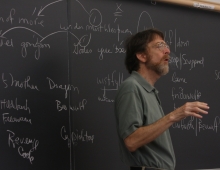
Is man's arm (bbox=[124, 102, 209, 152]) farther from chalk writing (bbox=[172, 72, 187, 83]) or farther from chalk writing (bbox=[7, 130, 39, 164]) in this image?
chalk writing (bbox=[172, 72, 187, 83])

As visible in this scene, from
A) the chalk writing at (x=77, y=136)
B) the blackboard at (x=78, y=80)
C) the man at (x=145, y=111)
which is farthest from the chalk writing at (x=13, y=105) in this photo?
the man at (x=145, y=111)

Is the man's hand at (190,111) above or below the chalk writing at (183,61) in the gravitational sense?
below

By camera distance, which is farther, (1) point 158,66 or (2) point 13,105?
(2) point 13,105

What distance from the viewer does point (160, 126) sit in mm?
1743

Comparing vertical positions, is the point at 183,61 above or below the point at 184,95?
above

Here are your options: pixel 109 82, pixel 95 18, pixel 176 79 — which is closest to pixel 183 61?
pixel 176 79

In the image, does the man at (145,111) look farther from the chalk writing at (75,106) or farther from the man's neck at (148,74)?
the chalk writing at (75,106)

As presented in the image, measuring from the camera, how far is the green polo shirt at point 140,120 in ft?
5.96

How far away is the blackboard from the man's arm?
2.34 feet

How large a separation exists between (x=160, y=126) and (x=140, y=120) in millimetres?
117

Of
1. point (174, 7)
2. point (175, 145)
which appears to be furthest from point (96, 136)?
point (174, 7)

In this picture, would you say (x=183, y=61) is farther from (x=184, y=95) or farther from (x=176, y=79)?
(x=184, y=95)

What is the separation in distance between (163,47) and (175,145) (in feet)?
3.35

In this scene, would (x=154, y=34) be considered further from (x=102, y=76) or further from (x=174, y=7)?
(x=174, y=7)
